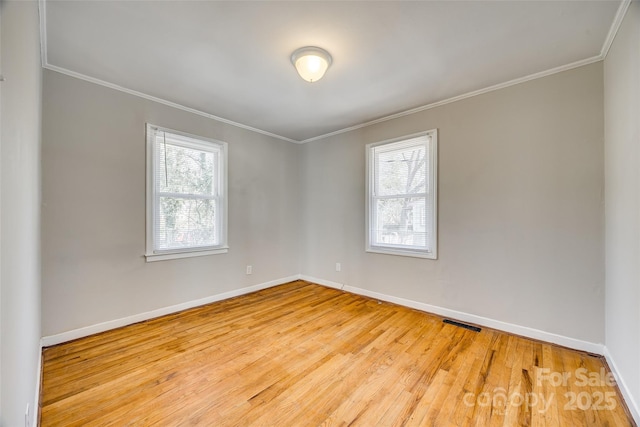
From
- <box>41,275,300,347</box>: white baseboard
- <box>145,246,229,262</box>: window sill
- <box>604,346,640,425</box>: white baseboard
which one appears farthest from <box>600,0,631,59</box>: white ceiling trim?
<box>41,275,300,347</box>: white baseboard

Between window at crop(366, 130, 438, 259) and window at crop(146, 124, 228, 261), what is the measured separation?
209 cm

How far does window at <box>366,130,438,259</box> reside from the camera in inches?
128

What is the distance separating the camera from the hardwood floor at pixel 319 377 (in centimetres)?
161

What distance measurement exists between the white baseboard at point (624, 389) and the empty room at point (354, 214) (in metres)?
0.03

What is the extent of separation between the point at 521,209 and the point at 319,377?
2.43m

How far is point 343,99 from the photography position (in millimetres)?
3107

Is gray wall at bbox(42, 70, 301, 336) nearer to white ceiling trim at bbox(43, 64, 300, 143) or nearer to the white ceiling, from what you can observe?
white ceiling trim at bbox(43, 64, 300, 143)

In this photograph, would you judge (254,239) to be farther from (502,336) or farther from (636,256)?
(636,256)

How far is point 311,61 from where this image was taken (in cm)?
219

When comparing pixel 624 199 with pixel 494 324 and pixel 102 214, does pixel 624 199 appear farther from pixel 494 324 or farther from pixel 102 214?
pixel 102 214

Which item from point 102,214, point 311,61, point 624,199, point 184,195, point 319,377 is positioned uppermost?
point 311,61

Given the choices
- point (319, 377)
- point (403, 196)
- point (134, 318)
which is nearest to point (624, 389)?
point (319, 377)

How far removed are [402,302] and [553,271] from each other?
159 cm

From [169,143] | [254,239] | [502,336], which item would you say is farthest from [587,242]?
[169,143]
